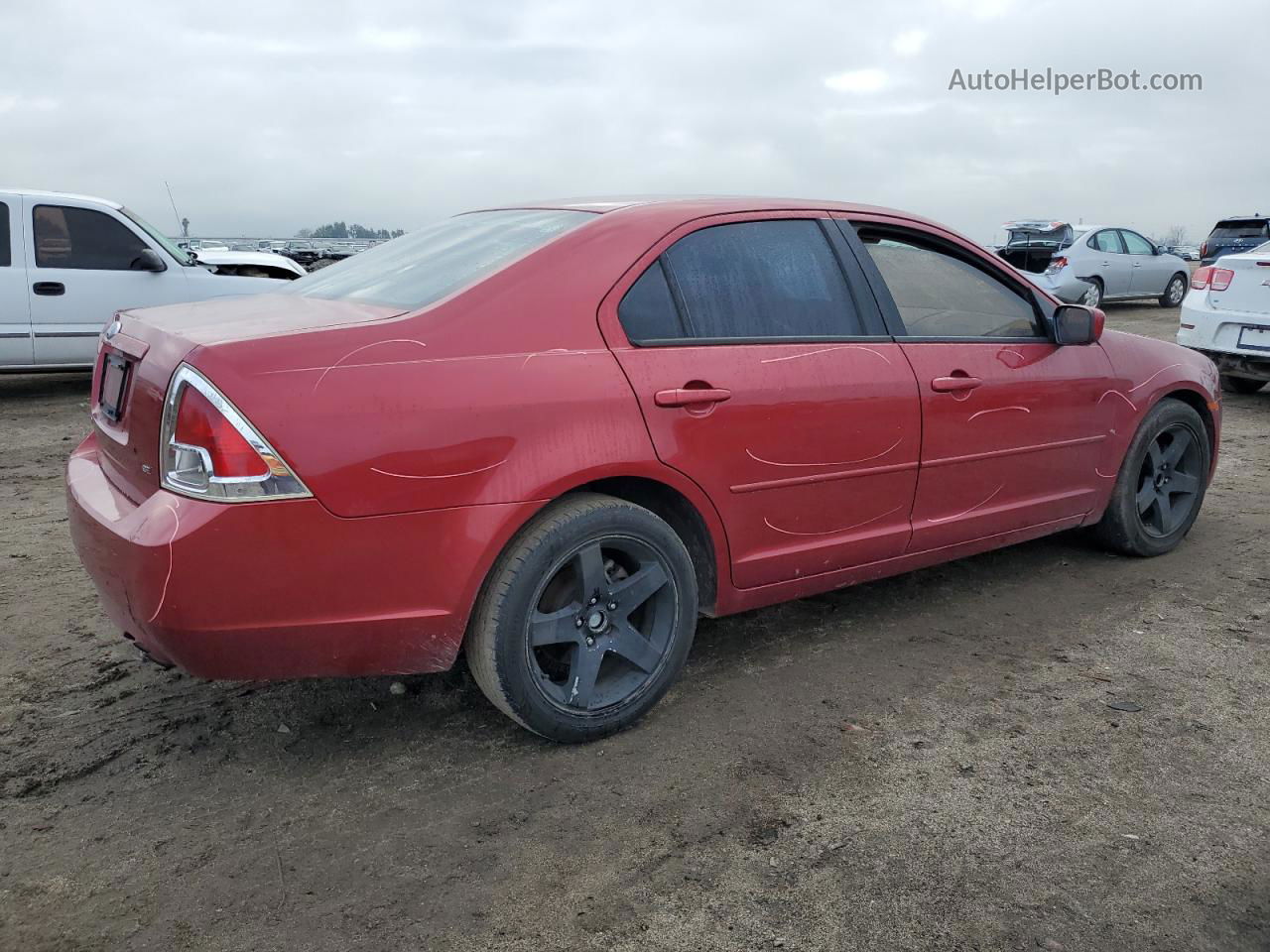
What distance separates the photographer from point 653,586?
305cm

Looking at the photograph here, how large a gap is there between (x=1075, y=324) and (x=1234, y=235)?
64.6 feet

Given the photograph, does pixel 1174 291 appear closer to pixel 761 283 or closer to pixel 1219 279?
pixel 1219 279

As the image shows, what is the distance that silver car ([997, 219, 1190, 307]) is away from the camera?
1670cm

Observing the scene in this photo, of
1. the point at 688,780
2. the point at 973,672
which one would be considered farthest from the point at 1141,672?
the point at 688,780

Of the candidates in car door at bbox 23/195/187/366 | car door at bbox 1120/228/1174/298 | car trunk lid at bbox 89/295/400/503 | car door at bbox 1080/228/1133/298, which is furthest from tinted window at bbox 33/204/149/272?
car door at bbox 1120/228/1174/298

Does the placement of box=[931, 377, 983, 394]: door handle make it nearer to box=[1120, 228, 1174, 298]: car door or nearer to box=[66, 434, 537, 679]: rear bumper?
box=[66, 434, 537, 679]: rear bumper

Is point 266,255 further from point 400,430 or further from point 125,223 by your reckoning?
point 400,430

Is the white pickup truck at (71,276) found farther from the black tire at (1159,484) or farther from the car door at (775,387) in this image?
the black tire at (1159,484)

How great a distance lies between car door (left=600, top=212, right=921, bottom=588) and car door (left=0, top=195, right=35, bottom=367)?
7537mm

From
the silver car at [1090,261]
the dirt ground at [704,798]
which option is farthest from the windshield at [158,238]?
the silver car at [1090,261]

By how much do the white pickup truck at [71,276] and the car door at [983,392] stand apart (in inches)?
278

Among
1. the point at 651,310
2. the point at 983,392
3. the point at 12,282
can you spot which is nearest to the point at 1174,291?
the point at 983,392

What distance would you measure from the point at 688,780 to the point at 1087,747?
116 centimetres

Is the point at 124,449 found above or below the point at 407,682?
above
